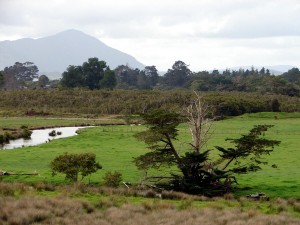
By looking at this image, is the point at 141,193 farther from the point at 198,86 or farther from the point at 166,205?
the point at 198,86

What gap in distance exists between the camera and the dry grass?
714 inches

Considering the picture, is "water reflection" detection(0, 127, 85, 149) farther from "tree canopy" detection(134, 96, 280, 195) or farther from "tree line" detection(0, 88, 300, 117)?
"tree line" detection(0, 88, 300, 117)

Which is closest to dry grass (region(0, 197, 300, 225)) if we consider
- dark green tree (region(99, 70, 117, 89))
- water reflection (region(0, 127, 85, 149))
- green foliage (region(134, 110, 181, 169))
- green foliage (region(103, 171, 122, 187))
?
green foliage (region(103, 171, 122, 187))

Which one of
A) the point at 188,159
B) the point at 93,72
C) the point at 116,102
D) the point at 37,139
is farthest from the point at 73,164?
the point at 93,72

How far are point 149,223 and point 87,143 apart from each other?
41.8m

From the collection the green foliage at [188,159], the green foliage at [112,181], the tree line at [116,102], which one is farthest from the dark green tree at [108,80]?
the green foliage at [112,181]

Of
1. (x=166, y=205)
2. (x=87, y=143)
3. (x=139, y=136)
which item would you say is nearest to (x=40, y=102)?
(x=87, y=143)

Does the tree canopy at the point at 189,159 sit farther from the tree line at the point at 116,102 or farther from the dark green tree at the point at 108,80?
the dark green tree at the point at 108,80

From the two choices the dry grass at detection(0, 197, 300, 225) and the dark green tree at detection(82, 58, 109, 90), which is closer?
the dry grass at detection(0, 197, 300, 225)

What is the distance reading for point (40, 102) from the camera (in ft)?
451

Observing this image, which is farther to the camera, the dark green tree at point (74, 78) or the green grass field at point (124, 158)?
the dark green tree at point (74, 78)

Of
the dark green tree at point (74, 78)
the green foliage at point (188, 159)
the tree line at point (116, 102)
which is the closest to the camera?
the green foliage at point (188, 159)

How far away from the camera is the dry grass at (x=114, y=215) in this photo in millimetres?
18147

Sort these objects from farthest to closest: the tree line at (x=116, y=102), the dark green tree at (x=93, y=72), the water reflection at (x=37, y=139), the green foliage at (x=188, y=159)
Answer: the dark green tree at (x=93, y=72) → the tree line at (x=116, y=102) → the water reflection at (x=37, y=139) → the green foliage at (x=188, y=159)
